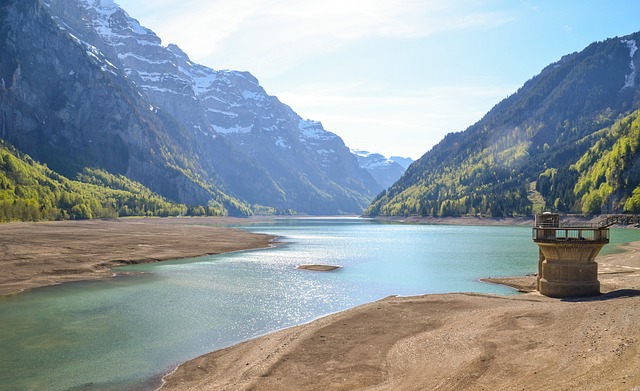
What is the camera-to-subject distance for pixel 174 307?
49.8 m

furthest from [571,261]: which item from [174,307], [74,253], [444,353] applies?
[74,253]

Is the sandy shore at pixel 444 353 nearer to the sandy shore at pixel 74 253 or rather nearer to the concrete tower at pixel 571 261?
the concrete tower at pixel 571 261

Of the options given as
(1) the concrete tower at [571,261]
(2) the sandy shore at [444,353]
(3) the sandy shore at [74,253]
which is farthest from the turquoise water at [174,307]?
(1) the concrete tower at [571,261]

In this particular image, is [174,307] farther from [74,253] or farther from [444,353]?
[74,253]

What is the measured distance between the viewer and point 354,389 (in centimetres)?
2392

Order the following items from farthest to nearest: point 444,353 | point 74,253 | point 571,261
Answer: point 74,253 < point 571,261 < point 444,353

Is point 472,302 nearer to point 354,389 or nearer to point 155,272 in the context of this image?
point 354,389

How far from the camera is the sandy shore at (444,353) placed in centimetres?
2230

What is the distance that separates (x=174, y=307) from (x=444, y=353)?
102 feet

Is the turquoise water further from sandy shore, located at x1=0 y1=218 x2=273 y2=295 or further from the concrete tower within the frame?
the concrete tower

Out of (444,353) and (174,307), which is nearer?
(444,353)

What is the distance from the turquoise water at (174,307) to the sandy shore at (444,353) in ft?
16.6

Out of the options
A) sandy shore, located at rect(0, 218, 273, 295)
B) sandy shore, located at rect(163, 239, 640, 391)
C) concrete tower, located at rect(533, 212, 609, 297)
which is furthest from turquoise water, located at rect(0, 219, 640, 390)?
concrete tower, located at rect(533, 212, 609, 297)

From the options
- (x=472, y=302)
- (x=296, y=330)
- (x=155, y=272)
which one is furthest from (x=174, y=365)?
(x=155, y=272)
